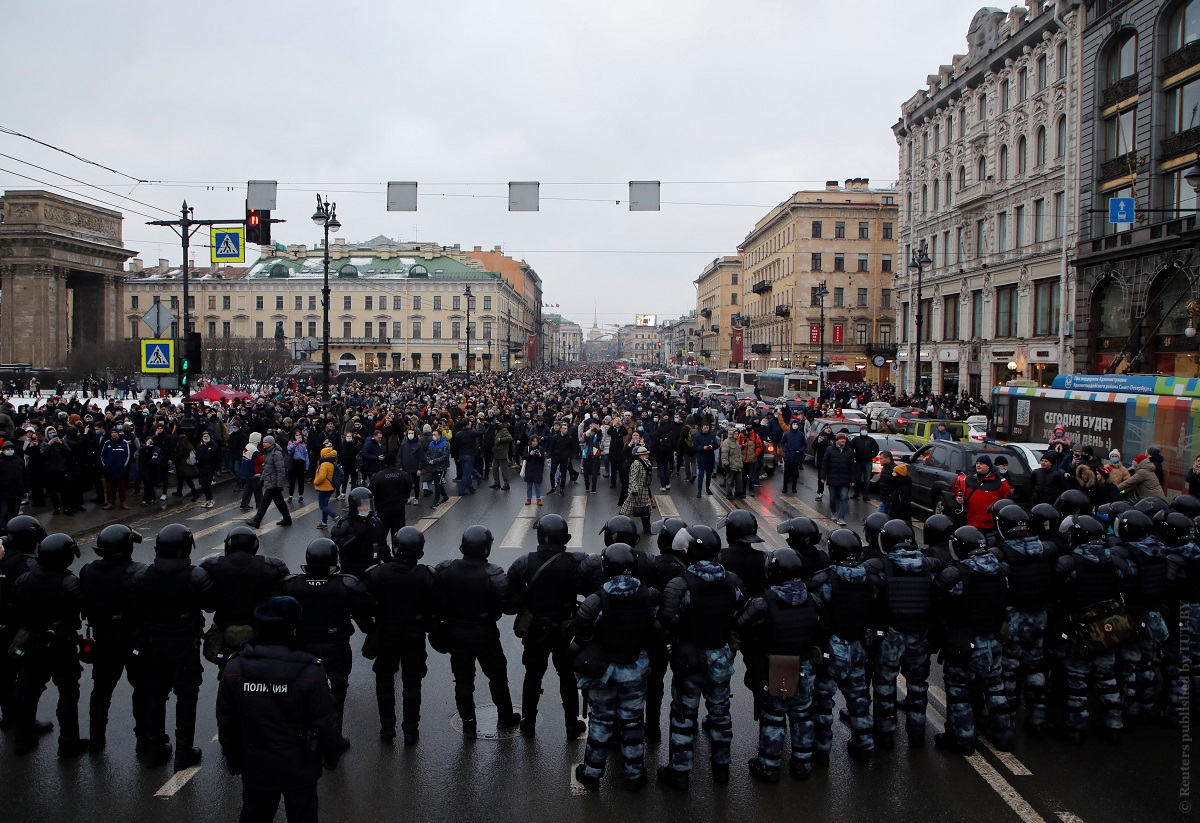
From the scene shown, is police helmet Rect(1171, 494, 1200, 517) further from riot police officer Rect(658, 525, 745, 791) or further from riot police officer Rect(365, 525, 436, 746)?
riot police officer Rect(365, 525, 436, 746)

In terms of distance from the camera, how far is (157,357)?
17828mm

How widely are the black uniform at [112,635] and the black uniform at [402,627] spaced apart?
1507 millimetres

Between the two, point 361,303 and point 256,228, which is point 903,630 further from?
point 361,303

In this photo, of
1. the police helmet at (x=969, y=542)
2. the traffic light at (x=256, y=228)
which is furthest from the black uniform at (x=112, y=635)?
the traffic light at (x=256, y=228)

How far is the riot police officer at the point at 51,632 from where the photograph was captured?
5.19 metres

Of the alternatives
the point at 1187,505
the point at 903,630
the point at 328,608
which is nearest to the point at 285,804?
the point at 328,608

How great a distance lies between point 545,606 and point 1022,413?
1933 centimetres

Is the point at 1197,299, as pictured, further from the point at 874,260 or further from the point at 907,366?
the point at 874,260

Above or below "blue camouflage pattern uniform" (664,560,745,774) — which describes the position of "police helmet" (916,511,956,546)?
above

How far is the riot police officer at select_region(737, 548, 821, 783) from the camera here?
5.12m

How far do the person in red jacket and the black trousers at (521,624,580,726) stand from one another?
6.66 metres

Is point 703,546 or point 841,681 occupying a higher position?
point 703,546

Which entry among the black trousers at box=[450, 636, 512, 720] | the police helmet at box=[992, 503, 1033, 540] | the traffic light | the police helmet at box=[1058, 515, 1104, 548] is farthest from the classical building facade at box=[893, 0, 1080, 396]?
the black trousers at box=[450, 636, 512, 720]

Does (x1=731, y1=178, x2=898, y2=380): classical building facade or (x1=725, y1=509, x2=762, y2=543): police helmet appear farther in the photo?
(x1=731, y1=178, x2=898, y2=380): classical building facade
